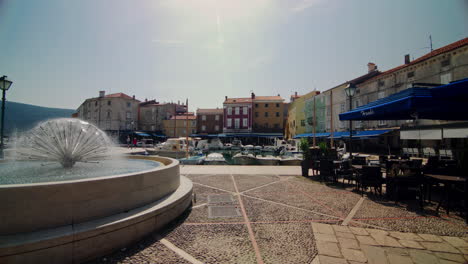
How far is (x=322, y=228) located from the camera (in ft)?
14.0

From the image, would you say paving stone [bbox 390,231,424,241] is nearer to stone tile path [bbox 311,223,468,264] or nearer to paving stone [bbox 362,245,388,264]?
stone tile path [bbox 311,223,468,264]

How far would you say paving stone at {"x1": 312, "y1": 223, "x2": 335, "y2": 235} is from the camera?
4.10m

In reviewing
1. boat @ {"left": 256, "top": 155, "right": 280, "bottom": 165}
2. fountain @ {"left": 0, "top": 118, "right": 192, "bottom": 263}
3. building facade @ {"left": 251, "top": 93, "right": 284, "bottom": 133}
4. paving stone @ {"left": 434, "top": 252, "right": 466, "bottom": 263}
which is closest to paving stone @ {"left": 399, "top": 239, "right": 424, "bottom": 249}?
paving stone @ {"left": 434, "top": 252, "right": 466, "bottom": 263}

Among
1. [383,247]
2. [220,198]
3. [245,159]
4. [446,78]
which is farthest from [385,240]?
[446,78]

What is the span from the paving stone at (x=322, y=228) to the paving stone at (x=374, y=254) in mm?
667

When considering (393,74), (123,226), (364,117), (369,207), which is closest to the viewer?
(123,226)

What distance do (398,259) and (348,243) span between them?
719mm

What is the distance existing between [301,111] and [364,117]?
38580 millimetres

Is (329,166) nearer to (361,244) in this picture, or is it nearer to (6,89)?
(361,244)

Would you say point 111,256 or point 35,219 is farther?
point 111,256

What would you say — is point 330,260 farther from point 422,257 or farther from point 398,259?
point 422,257

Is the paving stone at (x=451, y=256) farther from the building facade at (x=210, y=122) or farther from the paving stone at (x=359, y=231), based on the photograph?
the building facade at (x=210, y=122)

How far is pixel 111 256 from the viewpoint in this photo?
3164mm

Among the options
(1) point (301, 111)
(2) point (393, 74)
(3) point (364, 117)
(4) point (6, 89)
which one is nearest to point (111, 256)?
(3) point (364, 117)
